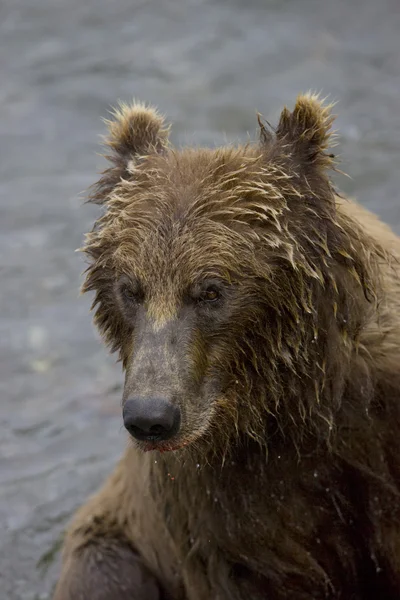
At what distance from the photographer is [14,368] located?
1012cm

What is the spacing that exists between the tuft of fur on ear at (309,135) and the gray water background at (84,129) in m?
3.70

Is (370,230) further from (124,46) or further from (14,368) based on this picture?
(124,46)

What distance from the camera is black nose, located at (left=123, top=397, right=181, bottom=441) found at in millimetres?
4793

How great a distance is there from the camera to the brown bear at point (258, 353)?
16.9 feet

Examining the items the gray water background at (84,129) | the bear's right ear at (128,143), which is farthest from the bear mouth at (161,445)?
the gray water background at (84,129)

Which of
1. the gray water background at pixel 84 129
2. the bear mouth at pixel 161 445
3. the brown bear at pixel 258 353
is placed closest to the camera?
the bear mouth at pixel 161 445

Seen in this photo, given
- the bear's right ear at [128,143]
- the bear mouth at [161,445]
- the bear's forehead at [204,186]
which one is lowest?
the bear mouth at [161,445]

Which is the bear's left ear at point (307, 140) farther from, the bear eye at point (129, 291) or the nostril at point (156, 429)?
the nostril at point (156, 429)

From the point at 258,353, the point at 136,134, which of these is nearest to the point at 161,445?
the point at 258,353

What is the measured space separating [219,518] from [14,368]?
459 cm

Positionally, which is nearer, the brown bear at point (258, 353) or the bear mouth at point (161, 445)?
the bear mouth at point (161, 445)

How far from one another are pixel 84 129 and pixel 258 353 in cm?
833

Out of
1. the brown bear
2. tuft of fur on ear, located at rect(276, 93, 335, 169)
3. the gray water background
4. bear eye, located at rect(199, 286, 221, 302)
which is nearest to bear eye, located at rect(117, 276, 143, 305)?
the brown bear

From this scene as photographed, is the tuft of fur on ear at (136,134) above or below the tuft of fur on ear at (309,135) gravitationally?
above
